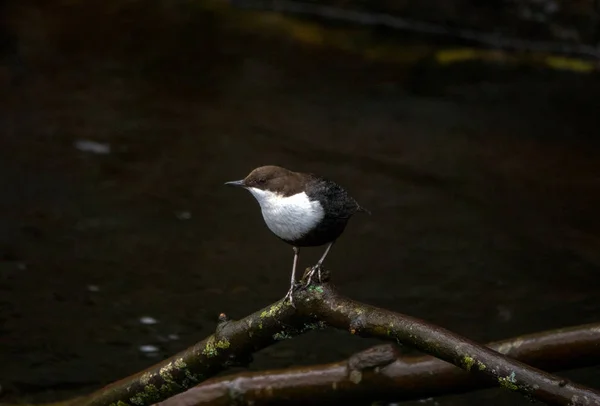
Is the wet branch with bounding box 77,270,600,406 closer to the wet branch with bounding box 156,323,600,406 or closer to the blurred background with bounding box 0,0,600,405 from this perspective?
the wet branch with bounding box 156,323,600,406

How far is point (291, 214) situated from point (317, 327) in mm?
417

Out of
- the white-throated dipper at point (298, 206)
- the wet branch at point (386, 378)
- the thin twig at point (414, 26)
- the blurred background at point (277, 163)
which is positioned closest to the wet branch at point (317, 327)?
the white-throated dipper at point (298, 206)

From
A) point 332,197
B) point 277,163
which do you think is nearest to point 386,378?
point 332,197

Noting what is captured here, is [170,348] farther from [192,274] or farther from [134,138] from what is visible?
[134,138]

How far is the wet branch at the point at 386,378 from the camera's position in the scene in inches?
122

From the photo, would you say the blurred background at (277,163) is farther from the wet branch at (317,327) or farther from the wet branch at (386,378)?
the wet branch at (317,327)

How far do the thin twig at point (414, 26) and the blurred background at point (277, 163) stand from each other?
30 millimetres

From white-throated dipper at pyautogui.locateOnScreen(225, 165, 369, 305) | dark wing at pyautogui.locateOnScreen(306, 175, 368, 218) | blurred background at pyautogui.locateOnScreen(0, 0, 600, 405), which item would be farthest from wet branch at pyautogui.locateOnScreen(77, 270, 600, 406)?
blurred background at pyautogui.locateOnScreen(0, 0, 600, 405)

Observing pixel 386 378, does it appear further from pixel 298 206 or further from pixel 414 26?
pixel 414 26

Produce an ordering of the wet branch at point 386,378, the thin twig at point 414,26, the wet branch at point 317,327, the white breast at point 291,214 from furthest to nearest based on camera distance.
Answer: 1. the thin twig at point 414,26
2. the wet branch at point 386,378
3. the white breast at point 291,214
4. the wet branch at point 317,327

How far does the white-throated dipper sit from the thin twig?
7972mm

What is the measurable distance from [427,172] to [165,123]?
2.54 metres

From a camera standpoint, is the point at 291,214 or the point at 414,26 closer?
the point at 291,214

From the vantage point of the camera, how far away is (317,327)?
99.9 inches
